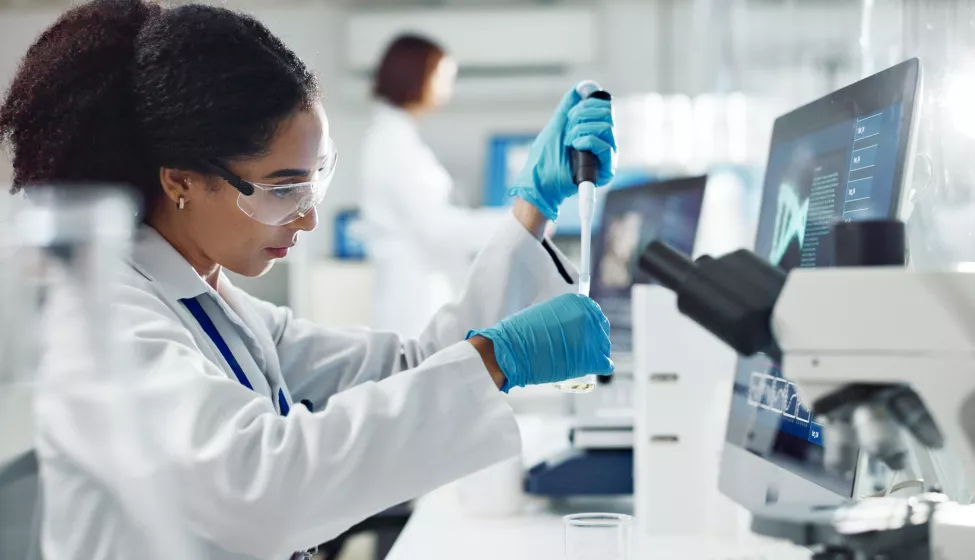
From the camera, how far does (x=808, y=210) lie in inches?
41.1

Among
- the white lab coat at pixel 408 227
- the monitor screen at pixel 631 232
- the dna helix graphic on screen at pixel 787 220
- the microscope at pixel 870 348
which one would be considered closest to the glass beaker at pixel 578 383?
the dna helix graphic on screen at pixel 787 220

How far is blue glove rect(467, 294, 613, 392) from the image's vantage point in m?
1.04

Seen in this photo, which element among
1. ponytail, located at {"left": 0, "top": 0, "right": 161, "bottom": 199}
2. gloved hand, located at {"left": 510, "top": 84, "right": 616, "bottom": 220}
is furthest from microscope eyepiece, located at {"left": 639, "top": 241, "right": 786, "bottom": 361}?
ponytail, located at {"left": 0, "top": 0, "right": 161, "bottom": 199}

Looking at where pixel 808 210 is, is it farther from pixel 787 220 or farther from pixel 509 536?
pixel 509 536

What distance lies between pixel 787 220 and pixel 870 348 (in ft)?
1.81

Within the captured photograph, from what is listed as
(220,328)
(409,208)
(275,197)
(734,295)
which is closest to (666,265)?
(734,295)

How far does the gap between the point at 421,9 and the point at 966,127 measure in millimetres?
4232

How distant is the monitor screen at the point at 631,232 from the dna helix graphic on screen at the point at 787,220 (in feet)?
2.47

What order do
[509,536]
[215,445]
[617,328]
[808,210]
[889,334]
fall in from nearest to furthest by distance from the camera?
1. [889,334]
2. [215,445]
3. [808,210]
4. [509,536]
5. [617,328]

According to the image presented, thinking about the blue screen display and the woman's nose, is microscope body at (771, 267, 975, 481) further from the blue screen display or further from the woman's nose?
the woman's nose

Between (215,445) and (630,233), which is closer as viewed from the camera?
(215,445)

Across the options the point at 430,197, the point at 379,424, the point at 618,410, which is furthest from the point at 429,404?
the point at 430,197

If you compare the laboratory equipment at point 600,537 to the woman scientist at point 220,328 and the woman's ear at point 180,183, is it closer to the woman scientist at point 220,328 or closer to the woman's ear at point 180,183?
the woman scientist at point 220,328

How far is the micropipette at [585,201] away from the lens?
1.15m
